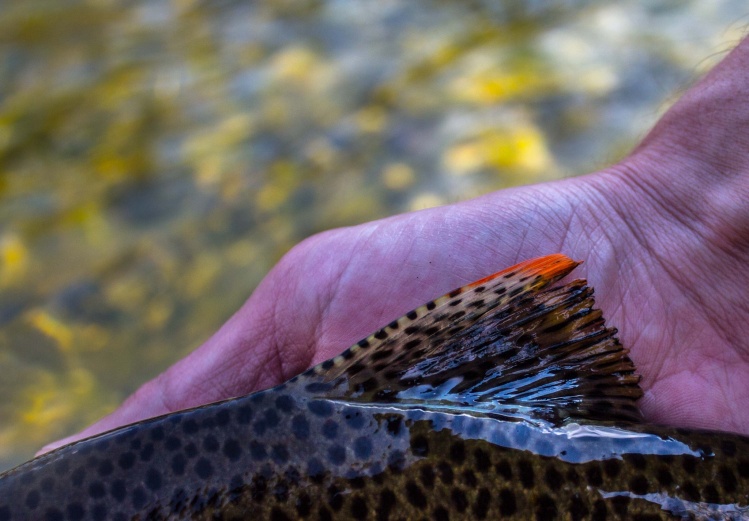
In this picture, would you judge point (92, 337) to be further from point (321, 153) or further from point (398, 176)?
point (398, 176)

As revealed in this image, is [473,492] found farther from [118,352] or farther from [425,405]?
[118,352]

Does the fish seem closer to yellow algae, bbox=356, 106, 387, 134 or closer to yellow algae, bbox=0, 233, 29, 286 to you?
yellow algae, bbox=0, 233, 29, 286

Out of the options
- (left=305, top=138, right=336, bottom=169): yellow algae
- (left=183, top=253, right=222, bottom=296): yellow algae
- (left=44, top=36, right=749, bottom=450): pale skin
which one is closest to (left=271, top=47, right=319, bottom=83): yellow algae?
(left=305, top=138, right=336, bottom=169): yellow algae

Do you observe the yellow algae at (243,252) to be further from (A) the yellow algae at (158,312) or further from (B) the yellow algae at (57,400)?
(B) the yellow algae at (57,400)

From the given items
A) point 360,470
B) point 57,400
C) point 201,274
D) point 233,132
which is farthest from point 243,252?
point 360,470

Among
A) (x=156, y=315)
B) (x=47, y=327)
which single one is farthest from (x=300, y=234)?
(x=47, y=327)
